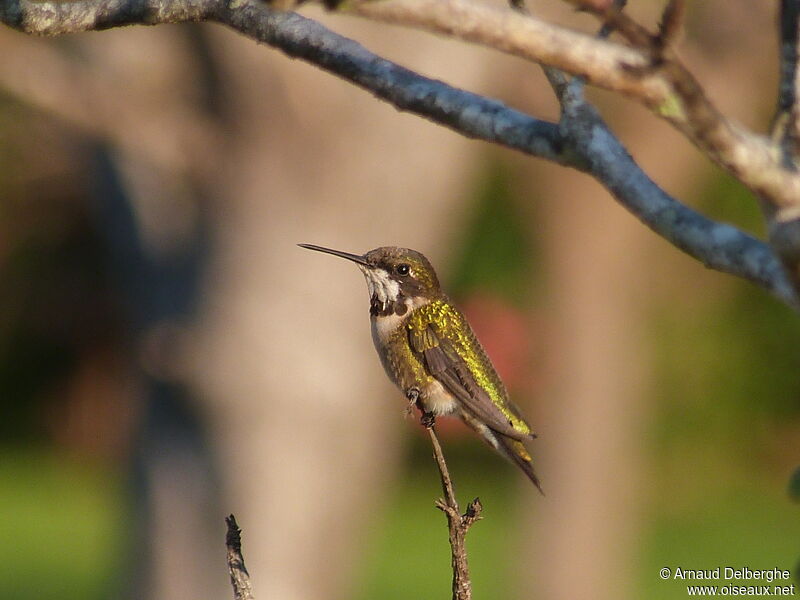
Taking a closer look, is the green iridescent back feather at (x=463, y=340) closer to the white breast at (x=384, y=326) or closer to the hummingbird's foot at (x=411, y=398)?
the white breast at (x=384, y=326)

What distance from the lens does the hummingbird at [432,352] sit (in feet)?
11.0

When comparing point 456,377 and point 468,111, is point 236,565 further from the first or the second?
point 456,377

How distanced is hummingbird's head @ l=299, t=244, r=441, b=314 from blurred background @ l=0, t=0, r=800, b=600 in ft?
12.8

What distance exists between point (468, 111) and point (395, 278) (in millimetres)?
1361

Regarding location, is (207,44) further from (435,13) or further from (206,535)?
(435,13)

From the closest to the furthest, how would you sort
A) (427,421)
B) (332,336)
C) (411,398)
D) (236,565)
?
(236,565), (427,421), (411,398), (332,336)

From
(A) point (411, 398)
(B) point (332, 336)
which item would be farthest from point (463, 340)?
(B) point (332, 336)

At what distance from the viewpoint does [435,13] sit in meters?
1.73

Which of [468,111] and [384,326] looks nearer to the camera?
[468,111]

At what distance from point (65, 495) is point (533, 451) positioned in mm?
7484

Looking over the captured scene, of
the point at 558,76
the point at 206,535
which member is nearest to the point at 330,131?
the point at 206,535

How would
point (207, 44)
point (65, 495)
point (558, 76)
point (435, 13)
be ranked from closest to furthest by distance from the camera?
point (435, 13) < point (558, 76) < point (207, 44) < point (65, 495)

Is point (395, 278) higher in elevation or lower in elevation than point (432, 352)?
higher

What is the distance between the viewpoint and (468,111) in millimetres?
2348
